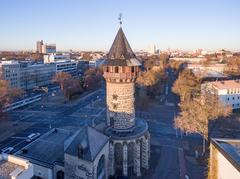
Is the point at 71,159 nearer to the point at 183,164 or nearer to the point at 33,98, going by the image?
the point at 183,164

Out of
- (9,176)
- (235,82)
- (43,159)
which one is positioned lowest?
(43,159)

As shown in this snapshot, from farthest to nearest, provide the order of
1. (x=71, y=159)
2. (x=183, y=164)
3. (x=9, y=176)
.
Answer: (x=183, y=164) < (x=71, y=159) < (x=9, y=176)

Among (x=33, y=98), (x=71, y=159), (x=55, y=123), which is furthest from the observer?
(x=33, y=98)

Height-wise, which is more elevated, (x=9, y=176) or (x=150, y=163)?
(x=9, y=176)

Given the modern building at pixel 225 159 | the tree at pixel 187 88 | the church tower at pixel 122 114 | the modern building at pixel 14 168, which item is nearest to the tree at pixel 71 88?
the tree at pixel 187 88

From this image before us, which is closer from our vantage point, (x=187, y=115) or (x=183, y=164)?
(x=183, y=164)

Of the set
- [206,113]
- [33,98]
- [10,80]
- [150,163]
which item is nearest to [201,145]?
[206,113]

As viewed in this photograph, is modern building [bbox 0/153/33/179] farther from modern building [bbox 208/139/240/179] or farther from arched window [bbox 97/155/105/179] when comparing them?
modern building [bbox 208/139/240/179]
